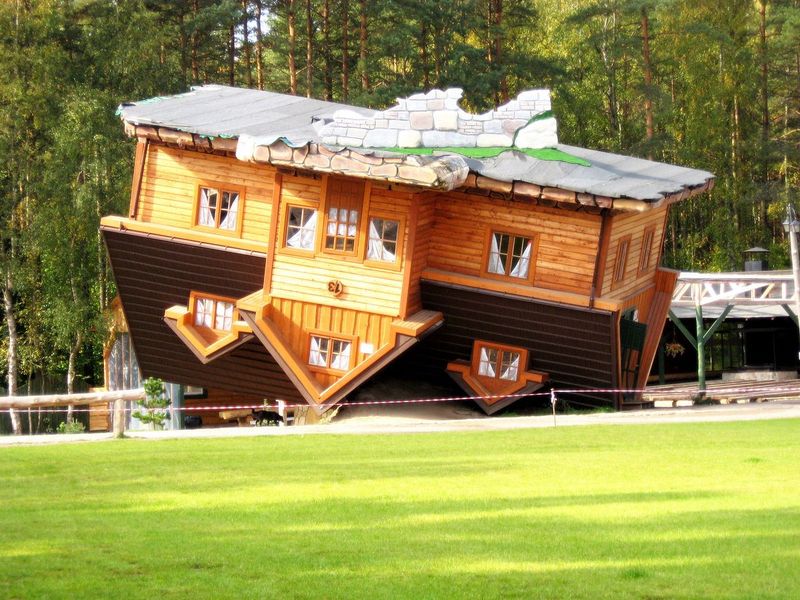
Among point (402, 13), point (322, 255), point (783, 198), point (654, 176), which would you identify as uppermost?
point (402, 13)

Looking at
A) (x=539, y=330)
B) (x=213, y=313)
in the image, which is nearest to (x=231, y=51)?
(x=213, y=313)

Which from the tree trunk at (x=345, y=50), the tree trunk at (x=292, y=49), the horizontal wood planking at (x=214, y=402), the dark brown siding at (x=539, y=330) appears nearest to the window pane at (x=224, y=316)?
the dark brown siding at (x=539, y=330)

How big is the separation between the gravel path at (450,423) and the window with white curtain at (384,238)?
11.2 ft

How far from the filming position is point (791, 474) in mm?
15664

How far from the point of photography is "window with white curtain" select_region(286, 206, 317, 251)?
26656mm

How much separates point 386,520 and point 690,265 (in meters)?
43.2

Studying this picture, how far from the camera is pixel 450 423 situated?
993 inches

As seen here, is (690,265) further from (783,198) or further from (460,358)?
(460,358)

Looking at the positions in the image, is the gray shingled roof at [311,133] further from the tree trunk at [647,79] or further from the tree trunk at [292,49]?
the tree trunk at [647,79]

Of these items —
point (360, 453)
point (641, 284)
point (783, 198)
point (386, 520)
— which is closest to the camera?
point (386, 520)

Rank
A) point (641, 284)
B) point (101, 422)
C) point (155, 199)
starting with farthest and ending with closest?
point (101, 422)
point (641, 284)
point (155, 199)

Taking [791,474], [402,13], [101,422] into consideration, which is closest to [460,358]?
[791,474]

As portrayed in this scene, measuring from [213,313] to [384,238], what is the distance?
15.9ft

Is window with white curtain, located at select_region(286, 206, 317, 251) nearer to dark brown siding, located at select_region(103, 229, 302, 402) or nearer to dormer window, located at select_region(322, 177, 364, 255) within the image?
dormer window, located at select_region(322, 177, 364, 255)
